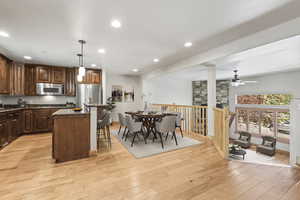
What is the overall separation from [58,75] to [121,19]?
4.21m

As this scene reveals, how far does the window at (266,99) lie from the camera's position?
609cm

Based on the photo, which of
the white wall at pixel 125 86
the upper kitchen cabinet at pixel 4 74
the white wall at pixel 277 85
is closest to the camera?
the upper kitchen cabinet at pixel 4 74

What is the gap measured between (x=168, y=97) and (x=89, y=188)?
6.51 m

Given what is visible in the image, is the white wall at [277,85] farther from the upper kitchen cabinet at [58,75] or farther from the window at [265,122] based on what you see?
the upper kitchen cabinet at [58,75]

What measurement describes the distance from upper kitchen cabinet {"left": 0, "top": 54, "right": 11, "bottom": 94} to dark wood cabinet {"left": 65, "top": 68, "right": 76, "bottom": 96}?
1.58m

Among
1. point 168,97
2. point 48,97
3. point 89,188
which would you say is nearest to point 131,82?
point 168,97

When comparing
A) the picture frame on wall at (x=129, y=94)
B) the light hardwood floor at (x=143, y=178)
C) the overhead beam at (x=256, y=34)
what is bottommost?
the light hardwood floor at (x=143, y=178)

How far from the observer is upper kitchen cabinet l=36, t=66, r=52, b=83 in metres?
4.82

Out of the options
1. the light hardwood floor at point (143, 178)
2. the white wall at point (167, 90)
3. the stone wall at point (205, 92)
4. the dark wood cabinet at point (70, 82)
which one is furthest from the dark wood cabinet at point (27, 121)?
the stone wall at point (205, 92)

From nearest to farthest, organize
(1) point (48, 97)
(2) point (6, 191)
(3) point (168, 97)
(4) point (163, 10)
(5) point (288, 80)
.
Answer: (2) point (6, 191) < (4) point (163, 10) < (1) point (48, 97) < (5) point (288, 80) < (3) point (168, 97)

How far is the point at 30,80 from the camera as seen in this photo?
475 centimetres

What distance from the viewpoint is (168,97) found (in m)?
7.93

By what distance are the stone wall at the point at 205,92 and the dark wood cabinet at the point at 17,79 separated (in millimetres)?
8256

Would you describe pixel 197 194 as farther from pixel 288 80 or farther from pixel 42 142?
pixel 288 80
